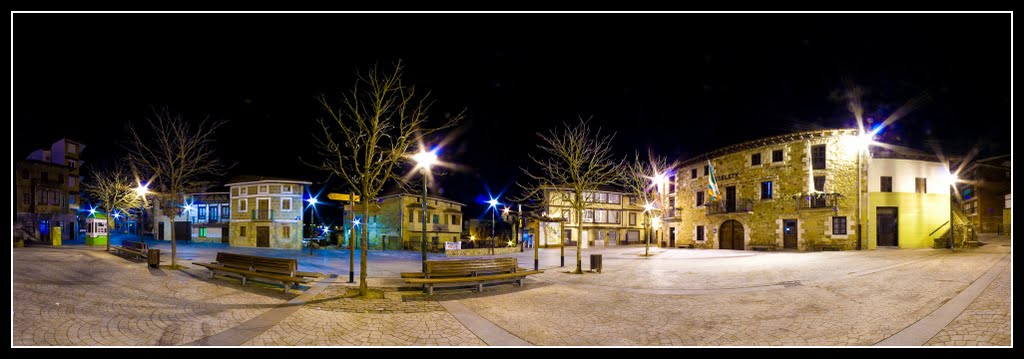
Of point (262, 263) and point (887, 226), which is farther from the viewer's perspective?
point (887, 226)

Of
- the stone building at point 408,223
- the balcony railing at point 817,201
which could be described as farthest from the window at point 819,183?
the stone building at point 408,223

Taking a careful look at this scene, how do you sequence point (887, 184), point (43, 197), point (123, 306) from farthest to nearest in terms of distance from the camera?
1. point (43, 197)
2. point (887, 184)
3. point (123, 306)

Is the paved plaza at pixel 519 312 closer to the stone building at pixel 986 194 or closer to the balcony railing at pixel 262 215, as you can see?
the balcony railing at pixel 262 215

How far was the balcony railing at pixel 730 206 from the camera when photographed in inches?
1308

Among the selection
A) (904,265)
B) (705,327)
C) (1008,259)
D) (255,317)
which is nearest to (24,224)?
(255,317)

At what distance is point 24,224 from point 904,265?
55711mm

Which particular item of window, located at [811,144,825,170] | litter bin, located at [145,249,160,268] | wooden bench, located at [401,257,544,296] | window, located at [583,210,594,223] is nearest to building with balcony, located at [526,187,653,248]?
window, located at [583,210,594,223]

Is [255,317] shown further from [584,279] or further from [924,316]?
[924,316]

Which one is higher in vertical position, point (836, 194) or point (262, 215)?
point (836, 194)

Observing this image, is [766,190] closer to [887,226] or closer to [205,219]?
[887,226]

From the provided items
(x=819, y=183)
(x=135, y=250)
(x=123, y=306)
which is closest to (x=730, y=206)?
(x=819, y=183)

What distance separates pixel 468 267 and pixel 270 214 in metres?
35.5

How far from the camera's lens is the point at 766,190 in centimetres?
3275

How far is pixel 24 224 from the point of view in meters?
34.0
